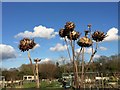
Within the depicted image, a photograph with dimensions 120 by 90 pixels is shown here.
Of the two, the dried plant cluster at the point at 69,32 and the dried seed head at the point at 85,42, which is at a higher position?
the dried plant cluster at the point at 69,32

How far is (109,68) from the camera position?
30.3 meters

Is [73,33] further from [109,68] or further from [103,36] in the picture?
[109,68]

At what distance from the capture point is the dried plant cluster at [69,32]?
22.5 ft

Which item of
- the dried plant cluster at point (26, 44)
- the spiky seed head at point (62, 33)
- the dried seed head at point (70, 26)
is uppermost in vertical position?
the dried seed head at point (70, 26)

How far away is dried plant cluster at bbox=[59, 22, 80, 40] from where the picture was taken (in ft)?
22.5

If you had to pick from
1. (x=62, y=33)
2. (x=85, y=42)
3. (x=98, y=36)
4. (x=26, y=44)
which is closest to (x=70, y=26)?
(x=62, y=33)

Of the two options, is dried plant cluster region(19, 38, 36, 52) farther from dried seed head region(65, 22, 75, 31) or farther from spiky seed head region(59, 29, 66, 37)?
dried seed head region(65, 22, 75, 31)

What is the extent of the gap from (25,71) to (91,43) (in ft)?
114

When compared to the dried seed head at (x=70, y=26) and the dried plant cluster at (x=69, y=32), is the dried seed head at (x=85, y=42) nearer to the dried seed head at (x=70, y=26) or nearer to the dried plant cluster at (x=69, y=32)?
the dried plant cluster at (x=69, y=32)

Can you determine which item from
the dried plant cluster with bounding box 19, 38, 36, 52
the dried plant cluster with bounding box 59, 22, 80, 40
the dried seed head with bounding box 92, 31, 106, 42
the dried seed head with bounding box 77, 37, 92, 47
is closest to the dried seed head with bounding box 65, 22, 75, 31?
the dried plant cluster with bounding box 59, 22, 80, 40

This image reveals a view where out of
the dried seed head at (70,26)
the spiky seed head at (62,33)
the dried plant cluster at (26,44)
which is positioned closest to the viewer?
the dried seed head at (70,26)

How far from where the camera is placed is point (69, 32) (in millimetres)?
7051

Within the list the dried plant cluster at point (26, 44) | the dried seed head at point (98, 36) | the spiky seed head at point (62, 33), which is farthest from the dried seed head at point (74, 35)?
the dried plant cluster at point (26, 44)

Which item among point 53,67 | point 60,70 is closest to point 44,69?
point 53,67
